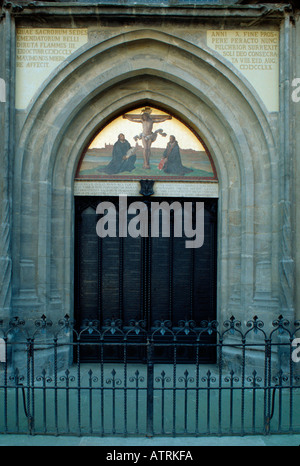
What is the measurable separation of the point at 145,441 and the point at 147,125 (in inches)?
216

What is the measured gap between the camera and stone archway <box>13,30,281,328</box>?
6590 mm

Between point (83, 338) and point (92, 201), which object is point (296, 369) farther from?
point (92, 201)

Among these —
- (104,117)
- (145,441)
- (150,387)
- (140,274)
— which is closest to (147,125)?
(104,117)

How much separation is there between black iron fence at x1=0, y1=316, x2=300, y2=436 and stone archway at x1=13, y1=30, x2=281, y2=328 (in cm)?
75

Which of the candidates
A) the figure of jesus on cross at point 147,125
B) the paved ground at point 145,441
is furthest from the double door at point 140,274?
the paved ground at point 145,441

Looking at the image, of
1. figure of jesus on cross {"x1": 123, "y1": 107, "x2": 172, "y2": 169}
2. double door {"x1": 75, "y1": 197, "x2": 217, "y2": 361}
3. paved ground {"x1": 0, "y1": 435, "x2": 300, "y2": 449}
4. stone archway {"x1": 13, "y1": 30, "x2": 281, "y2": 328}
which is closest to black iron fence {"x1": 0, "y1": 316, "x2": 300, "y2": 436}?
paved ground {"x1": 0, "y1": 435, "x2": 300, "y2": 449}

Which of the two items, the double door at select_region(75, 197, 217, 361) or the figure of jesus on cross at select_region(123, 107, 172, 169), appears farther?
the figure of jesus on cross at select_region(123, 107, 172, 169)

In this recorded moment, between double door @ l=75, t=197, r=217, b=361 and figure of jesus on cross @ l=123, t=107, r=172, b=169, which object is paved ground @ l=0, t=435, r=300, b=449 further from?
figure of jesus on cross @ l=123, t=107, r=172, b=169

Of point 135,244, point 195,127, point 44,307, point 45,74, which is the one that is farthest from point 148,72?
point 44,307

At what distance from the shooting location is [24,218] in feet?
21.7

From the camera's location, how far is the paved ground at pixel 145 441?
4110 mm

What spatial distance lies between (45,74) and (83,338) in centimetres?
486

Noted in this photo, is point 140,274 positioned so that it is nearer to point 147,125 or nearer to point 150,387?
point 147,125

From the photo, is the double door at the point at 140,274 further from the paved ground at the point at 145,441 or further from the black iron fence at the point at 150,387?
the paved ground at the point at 145,441
